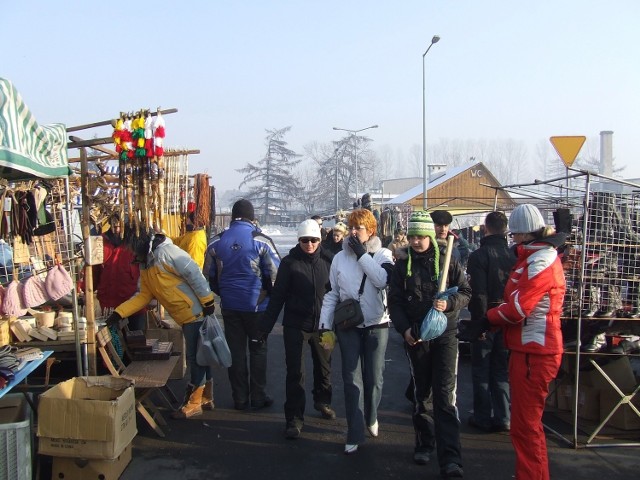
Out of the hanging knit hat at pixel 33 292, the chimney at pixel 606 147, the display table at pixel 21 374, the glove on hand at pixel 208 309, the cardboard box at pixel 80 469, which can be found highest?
the chimney at pixel 606 147

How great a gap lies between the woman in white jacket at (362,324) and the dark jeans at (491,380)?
1091 mm

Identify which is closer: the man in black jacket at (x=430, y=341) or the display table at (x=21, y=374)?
the display table at (x=21, y=374)

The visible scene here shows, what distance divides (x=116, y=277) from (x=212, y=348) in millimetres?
2337

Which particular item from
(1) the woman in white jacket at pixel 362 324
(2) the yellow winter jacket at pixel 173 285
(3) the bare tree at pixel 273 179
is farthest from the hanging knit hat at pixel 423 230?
(3) the bare tree at pixel 273 179

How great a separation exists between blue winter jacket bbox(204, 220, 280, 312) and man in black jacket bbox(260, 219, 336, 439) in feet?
1.77

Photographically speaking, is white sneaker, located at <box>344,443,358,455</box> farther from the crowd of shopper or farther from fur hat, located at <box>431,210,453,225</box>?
fur hat, located at <box>431,210,453,225</box>

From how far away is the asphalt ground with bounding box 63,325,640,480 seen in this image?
428cm

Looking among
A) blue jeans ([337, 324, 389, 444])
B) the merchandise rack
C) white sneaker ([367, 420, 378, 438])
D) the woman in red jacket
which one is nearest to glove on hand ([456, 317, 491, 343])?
the woman in red jacket

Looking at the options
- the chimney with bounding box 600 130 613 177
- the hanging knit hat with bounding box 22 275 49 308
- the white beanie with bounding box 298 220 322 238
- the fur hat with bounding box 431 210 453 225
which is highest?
the chimney with bounding box 600 130 613 177

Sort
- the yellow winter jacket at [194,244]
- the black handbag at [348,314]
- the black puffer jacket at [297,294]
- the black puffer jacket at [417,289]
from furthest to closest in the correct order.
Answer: the yellow winter jacket at [194,244] < the black puffer jacket at [297,294] < the black handbag at [348,314] < the black puffer jacket at [417,289]

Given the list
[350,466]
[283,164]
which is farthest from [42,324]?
[283,164]

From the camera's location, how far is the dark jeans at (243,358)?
563cm

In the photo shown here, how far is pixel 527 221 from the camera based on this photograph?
3.91 metres

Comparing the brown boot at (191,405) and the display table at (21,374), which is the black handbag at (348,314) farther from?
the display table at (21,374)
